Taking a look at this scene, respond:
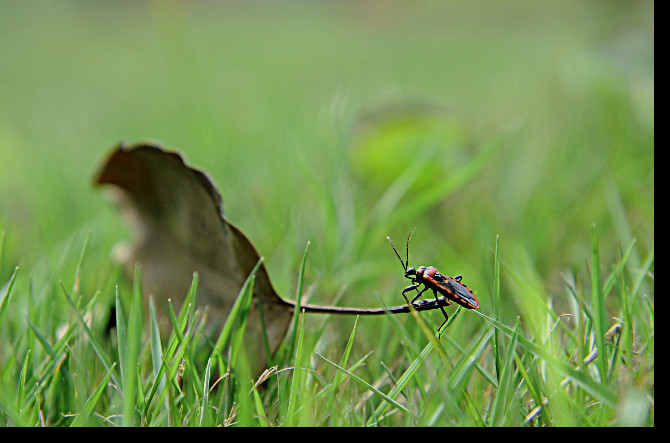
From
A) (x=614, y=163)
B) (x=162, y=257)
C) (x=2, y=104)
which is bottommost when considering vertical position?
(x=162, y=257)

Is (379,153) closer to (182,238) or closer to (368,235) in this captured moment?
(368,235)

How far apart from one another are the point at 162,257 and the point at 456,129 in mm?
1233

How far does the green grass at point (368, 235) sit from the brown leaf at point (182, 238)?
44 mm

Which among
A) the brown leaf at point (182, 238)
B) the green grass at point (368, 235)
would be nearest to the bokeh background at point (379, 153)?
the green grass at point (368, 235)

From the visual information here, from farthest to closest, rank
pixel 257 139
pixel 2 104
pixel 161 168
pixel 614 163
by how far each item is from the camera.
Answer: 1. pixel 2 104
2. pixel 257 139
3. pixel 614 163
4. pixel 161 168

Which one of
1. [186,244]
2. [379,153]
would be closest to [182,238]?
[186,244]

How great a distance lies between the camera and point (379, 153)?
6.28 feet

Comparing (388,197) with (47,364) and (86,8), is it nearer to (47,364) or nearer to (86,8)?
(47,364)

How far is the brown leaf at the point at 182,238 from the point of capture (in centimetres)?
97

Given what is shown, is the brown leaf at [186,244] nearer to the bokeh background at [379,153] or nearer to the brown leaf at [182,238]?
the brown leaf at [182,238]

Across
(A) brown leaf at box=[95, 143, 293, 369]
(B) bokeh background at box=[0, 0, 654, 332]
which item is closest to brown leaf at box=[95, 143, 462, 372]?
(A) brown leaf at box=[95, 143, 293, 369]

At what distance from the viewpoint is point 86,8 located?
824 cm

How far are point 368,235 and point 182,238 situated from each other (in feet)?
1.77
